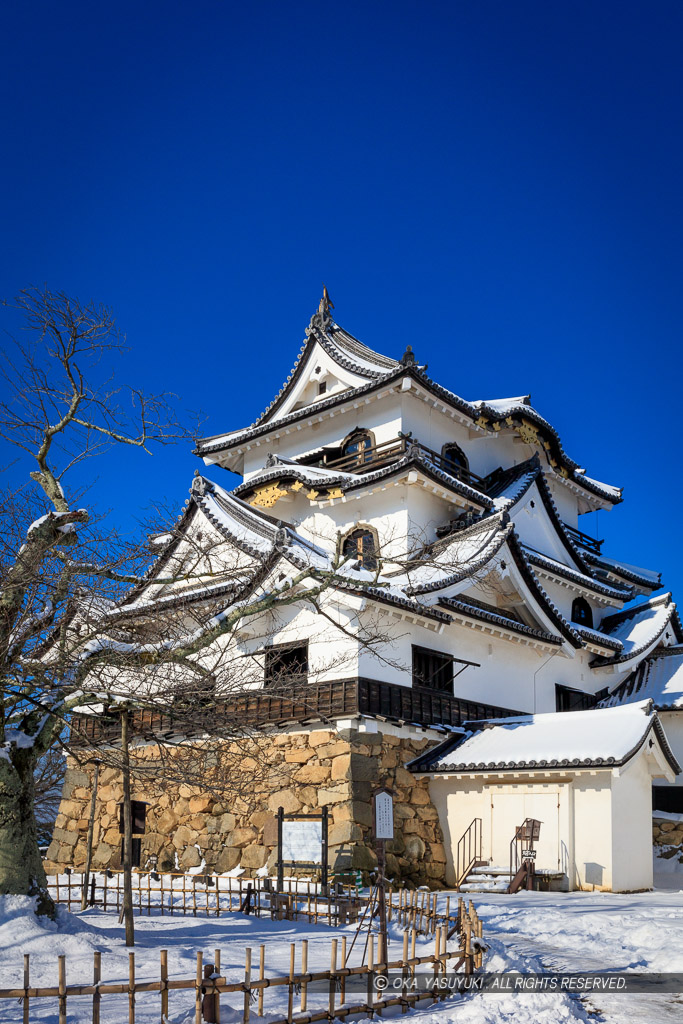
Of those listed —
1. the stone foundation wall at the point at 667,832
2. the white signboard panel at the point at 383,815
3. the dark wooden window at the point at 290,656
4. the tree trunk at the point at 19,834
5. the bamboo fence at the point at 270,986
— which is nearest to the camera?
the bamboo fence at the point at 270,986

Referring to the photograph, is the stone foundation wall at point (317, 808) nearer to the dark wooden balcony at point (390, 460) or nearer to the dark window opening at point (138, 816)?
the dark window opening at point (138, 816)

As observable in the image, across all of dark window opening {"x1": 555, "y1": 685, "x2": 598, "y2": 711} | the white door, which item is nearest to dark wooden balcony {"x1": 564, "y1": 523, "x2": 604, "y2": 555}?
dark window opening {"x1": 555, "y1": 685, "x2": 598, "y2": 711}

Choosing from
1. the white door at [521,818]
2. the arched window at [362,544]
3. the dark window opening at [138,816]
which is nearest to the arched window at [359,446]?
the arched window at [362,544]

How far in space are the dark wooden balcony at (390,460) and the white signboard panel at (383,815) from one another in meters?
14.8

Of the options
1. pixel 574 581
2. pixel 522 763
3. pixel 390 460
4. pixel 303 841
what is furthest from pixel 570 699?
pixel 303 841

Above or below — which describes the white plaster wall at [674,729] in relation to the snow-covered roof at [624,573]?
below

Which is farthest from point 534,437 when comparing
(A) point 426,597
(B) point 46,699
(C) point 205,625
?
(B) point 46,699

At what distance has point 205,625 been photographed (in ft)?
44.3

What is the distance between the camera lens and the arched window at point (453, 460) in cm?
2673

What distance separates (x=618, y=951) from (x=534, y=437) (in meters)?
21.3

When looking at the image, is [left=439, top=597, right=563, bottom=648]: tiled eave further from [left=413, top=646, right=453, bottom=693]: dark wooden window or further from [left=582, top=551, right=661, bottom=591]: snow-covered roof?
[left=582, top=551, right=661, bottom=591]: snow-covered roof

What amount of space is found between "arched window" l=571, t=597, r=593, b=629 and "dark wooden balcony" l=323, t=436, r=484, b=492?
19.1 feet

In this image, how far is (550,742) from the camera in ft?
61.9

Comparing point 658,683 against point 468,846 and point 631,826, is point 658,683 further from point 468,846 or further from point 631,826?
point 468,846
